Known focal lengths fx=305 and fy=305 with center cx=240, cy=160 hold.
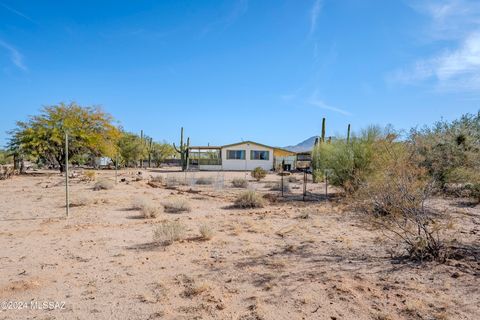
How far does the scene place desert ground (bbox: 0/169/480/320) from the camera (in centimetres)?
396

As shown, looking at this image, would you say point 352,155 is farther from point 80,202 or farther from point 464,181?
point 80,202

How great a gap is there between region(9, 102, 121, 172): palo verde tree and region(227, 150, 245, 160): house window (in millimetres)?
17038

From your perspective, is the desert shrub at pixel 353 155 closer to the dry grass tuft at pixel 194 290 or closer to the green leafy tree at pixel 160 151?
the dry grass tuft at pixel 194 290

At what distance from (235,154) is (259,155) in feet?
11.1

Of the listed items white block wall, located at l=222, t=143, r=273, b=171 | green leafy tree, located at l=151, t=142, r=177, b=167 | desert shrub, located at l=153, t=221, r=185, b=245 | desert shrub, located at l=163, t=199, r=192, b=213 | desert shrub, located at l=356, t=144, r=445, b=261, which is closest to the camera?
desert shrub, located at l=356, t=144, r=445, b=261

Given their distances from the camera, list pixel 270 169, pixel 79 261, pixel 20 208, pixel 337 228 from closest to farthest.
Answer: pixel 79 261, pixel 337 228, pixel 20 208, pixel 270 169

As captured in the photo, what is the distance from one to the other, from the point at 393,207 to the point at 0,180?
24.4 meters

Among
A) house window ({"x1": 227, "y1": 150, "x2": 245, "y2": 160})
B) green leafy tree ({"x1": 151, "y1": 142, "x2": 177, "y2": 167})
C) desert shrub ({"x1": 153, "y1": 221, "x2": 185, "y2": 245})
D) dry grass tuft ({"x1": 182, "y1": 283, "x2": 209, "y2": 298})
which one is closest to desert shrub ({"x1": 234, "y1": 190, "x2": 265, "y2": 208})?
desert shrub ({"x1": 153, "y1": 221, "x2": 185, "y2": 245})

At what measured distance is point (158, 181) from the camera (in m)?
22.3

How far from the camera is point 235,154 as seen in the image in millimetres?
42812

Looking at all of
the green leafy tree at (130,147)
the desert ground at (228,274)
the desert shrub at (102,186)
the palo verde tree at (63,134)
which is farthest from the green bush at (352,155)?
the green leafy tree at (130,147)

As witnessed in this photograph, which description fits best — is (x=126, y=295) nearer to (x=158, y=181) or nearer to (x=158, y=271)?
(x=158, y=271)

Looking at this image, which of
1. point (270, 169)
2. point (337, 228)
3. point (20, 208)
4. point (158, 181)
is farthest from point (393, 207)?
point (270, 169)

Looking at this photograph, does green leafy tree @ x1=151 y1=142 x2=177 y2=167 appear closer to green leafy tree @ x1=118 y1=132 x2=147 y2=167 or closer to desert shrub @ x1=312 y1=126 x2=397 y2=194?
green leafy tree @ x1=118 y1=132 x2=147 y2=167
